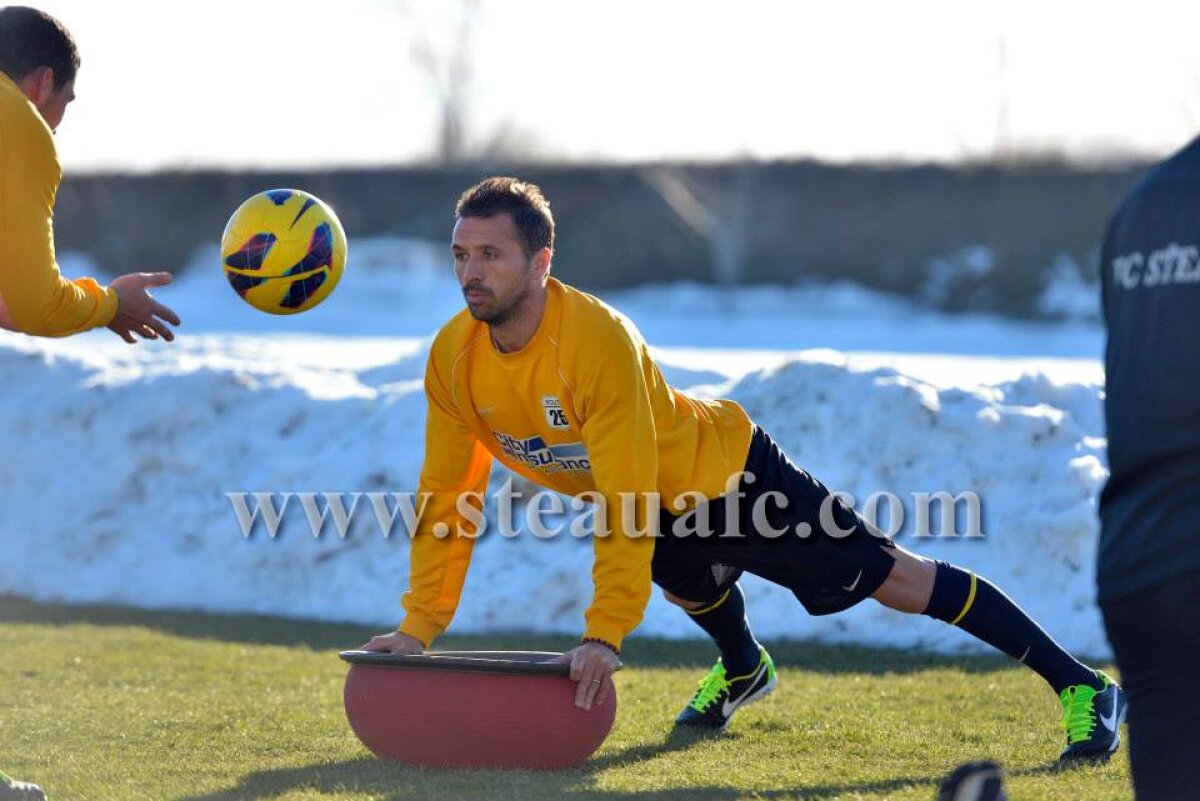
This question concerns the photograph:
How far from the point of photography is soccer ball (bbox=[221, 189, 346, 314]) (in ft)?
20.8

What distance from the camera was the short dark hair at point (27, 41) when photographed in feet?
16.6

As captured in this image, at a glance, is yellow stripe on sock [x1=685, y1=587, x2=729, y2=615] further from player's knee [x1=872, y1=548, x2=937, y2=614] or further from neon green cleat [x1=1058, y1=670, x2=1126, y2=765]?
neon green cleat [x1=1058, y1=670, x2=1126, y2=765]

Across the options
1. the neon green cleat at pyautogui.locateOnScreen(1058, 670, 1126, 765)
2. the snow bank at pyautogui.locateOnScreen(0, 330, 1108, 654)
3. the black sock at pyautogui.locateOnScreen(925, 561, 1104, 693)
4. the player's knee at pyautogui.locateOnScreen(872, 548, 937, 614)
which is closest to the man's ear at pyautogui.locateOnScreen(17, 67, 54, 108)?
the player's knee at pyautogui.locateOnScreen(872, 548, 937, 614)

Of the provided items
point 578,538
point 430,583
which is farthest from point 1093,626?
point 430,583

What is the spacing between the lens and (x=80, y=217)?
131ft

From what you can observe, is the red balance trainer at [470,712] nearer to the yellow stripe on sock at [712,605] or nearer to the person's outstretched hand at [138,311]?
the yellow stripe on sock at [712,605]

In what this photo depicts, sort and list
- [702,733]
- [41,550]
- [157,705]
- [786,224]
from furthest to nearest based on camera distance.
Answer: [786,224] → [41,550] → [157,705] → [702,733]

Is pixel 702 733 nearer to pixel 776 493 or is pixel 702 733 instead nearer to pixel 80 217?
pixel 776 493

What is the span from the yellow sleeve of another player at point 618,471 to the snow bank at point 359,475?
3.92 meters

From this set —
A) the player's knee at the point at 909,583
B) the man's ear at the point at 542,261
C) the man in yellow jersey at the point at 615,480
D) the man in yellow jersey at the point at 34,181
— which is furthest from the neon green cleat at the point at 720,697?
the man in yellow jersey at the point at 34,181

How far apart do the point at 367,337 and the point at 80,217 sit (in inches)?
616

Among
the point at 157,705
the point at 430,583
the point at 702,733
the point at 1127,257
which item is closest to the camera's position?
the point at 1127,257

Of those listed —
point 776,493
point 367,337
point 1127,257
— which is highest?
point 1127,257

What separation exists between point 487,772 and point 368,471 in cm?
577
